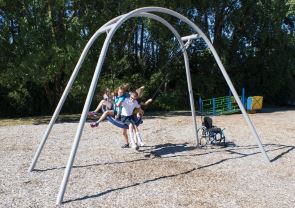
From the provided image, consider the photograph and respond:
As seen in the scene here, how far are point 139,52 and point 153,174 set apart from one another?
16463mm

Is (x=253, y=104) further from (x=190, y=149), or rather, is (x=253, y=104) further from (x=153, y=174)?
(x=153, y=174)

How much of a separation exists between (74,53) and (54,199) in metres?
9.93

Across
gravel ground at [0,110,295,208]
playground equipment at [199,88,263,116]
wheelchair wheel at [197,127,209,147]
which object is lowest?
gravel ground at [0,110,295,208]

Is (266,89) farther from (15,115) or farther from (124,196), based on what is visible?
(124,196)

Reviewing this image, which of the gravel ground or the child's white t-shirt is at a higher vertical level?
the child's white t-shirt

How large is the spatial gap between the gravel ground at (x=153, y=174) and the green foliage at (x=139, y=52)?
4188mm

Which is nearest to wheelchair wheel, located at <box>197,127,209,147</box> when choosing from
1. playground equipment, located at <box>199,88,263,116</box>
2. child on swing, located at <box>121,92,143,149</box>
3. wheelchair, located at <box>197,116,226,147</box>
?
wheelchair, located at <box>197,116,226,147</box>

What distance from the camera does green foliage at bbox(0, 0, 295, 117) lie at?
1495cm

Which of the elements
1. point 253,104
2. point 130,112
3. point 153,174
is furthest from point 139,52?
point 153,174

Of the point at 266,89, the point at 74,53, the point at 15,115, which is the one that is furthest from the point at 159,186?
the point at 266,89

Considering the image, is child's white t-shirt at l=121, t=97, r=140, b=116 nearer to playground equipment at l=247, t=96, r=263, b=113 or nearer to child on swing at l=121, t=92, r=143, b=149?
child on swing at l=121, t=92, r=143, b=149

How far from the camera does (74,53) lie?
14.4 metres

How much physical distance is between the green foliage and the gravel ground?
4.19m

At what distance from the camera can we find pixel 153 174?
6301mm
